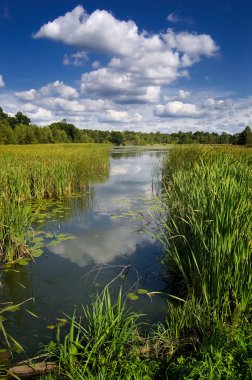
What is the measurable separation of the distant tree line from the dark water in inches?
503

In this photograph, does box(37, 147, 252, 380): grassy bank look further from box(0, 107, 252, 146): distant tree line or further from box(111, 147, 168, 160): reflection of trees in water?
box(111, 147, 168, 160): reflection of trees in water

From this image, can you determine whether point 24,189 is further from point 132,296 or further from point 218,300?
point 218,300

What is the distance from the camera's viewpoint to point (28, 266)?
5.21m

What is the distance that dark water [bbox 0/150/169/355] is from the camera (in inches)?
146

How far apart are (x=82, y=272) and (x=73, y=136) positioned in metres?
75.9

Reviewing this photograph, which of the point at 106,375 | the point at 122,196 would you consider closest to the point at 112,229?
the point at 122,196

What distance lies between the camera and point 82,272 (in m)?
4.98

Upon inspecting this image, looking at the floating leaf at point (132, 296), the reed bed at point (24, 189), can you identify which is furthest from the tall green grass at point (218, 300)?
the reed bed at point (24, 189)

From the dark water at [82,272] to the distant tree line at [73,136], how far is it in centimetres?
1278

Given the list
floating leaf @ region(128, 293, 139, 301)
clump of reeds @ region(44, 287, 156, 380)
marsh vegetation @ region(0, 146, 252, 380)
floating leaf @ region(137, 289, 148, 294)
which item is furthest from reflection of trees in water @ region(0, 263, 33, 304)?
clump of reeds @ region(44, 287, 156, 380)

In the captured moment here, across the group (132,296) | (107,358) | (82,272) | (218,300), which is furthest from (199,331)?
(82,272)

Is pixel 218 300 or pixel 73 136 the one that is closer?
pixel 218 300

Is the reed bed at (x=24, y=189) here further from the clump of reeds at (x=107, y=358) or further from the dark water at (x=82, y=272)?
the clump of reeds at (x=107, y=358)

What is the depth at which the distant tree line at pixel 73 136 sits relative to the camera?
48.2 m
